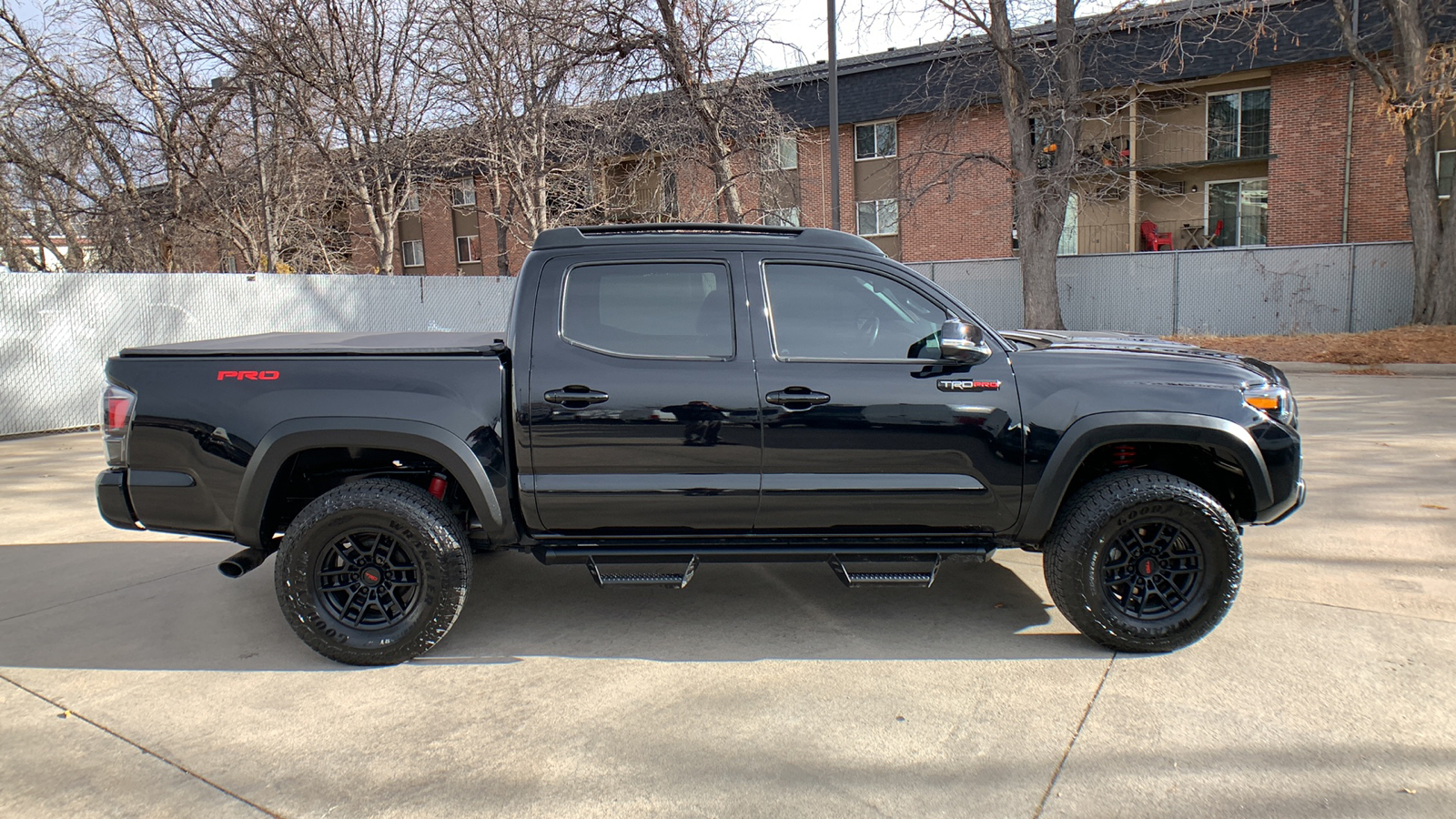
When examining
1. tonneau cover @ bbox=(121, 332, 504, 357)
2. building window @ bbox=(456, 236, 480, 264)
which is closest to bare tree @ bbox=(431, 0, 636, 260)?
tonneau cover @ bbox=(121, 332, 504, 357)

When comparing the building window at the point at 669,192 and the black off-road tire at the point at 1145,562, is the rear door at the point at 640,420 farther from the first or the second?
the building window at the point at 669,192

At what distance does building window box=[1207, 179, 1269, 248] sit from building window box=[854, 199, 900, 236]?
9305 millimetres

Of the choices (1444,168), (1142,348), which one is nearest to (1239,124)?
(1444,168)

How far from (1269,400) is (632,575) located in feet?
9.58

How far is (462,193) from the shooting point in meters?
30.5

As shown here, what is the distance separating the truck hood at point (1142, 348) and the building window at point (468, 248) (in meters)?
38.0

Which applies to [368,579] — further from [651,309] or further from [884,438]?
[884,438]

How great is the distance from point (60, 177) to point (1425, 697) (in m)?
25.6

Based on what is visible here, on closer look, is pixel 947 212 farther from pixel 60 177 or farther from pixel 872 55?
pixel 60 177

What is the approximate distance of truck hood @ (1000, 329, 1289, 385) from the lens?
421 centimetres

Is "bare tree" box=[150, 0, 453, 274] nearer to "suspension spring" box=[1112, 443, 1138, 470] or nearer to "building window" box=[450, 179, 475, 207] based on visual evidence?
"building window" box=[450, 179, 475, 207]

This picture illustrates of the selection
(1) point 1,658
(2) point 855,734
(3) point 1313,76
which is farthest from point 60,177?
(3) point 1313,76

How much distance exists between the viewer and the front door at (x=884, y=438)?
158 inches

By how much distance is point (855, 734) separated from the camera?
337 centimetres
